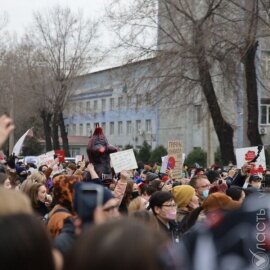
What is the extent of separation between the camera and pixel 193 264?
2.87m

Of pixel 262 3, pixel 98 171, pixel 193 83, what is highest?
pixel 262 3

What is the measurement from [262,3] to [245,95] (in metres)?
4.37

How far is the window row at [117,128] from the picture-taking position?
6316 centimetres

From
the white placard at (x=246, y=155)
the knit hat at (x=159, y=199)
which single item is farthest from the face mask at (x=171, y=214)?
the white placard at (x=246, y=155)

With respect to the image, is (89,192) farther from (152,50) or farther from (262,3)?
(152,50)

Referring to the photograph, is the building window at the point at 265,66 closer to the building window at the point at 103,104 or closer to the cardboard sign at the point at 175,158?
the cardboard sign at the point at 175,158

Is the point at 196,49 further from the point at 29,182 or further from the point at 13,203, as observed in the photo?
the point at 13,203

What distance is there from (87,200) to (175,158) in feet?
37.6

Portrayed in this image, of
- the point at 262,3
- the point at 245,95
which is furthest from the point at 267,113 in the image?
the point at 262,3

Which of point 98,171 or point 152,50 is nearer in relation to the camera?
point 98,171

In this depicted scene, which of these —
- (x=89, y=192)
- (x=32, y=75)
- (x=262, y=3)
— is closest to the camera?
(x=89, y=192)

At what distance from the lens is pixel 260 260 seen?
3400 millimetres

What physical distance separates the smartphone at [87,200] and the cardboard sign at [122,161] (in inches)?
298

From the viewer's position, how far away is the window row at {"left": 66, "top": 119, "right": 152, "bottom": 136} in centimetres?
6316
